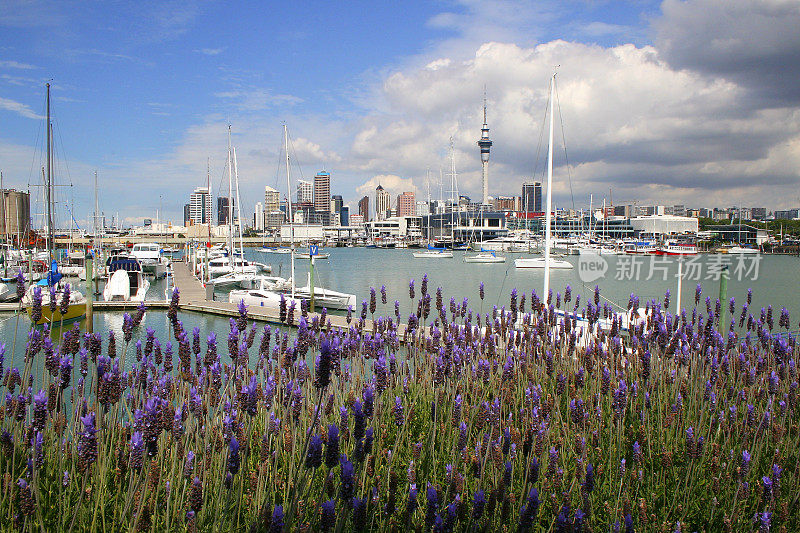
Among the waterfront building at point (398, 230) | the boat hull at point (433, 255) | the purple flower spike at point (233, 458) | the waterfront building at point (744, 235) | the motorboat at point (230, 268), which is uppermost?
the waterfront building at point (398, 230)

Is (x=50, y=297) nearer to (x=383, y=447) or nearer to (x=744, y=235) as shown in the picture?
(x=383, y=447)

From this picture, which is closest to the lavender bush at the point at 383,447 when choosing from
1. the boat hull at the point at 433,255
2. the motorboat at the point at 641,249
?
the boat hull at the point at 433,255

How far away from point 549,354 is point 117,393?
456 cm

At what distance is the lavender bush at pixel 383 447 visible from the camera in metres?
2.75

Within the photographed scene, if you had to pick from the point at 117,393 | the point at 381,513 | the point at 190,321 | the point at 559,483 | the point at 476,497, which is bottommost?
the point at 190,321

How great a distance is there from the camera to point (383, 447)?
4535 mm

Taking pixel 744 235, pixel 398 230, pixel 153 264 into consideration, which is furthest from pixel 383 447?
pixel 398 230

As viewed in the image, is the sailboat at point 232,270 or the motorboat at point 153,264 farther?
the motorboat at point 153,264

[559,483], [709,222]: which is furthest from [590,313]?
[709,222]

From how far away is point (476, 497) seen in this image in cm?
255

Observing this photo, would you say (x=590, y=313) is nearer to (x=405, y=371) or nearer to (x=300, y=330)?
(x=405, y=371)

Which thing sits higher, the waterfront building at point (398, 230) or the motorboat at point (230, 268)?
the waterfront building at point (398, 230)

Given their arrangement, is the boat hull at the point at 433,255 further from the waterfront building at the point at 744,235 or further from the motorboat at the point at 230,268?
the waterfront building at the point at 744,235

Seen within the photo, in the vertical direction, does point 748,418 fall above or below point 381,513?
above
